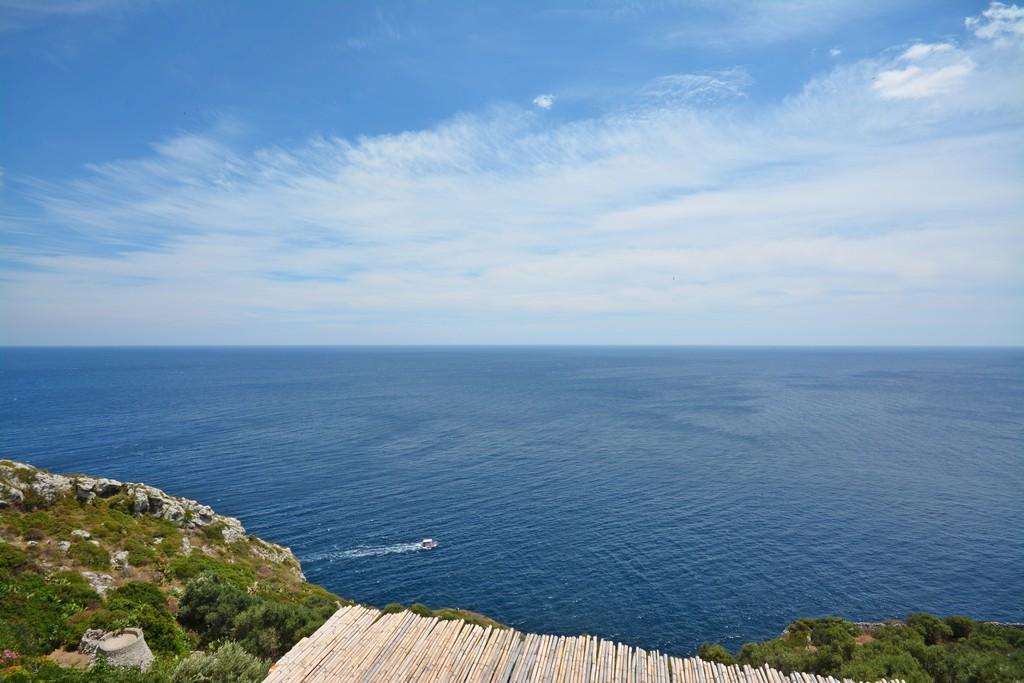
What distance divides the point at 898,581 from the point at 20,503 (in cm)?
7806

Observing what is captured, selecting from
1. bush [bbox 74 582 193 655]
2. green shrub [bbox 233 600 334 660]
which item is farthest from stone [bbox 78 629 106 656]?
green shrub [bbox 233 600 334 660]

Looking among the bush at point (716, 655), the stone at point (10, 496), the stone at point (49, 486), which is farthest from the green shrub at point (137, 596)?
the bush at point (716, 655)

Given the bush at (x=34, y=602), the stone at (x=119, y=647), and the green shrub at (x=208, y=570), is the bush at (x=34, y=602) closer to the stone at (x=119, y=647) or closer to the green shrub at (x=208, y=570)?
the stone at (x=119, y=647)

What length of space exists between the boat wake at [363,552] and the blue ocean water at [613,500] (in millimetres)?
295

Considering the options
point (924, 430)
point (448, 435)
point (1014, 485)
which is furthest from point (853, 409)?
point (448, 435)

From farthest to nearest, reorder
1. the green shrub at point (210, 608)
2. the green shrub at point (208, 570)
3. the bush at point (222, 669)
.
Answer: the green shrub at point (208, 570) < the green shrub at point (210, 608) < the bush at point (222, 669)

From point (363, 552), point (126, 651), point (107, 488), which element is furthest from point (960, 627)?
point (107, 488)

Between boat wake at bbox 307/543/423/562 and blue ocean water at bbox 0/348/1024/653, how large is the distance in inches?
11.6

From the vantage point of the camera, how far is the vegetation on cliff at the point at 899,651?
2588cm

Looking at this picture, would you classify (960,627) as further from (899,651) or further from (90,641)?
(90,641)

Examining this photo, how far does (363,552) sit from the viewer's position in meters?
52.4

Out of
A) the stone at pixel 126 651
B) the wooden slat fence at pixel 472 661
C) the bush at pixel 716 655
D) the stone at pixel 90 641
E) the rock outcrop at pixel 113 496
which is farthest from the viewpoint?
the rock outcrop at pixel 113 496

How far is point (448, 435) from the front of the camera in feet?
335

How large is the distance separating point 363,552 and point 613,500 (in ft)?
110
